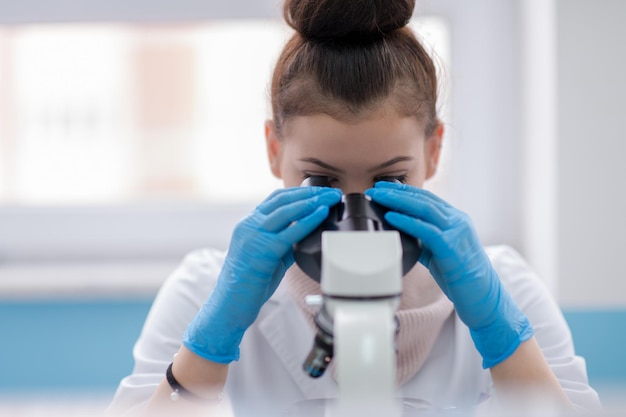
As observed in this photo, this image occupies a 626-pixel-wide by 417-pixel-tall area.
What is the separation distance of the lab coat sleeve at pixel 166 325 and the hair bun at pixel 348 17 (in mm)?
550

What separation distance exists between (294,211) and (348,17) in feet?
1.47

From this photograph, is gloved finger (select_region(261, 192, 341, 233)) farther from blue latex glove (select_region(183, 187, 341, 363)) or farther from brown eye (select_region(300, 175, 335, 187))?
brown eye (select_region(300, 175, 335, 187))

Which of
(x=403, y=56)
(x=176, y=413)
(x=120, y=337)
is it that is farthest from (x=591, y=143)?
(x=176, y=413)

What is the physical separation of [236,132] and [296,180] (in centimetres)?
104

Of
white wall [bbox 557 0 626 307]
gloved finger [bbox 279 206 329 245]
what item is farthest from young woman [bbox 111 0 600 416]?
white wall [bbox 557 0 626 307]

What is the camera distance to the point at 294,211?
91 centimetres

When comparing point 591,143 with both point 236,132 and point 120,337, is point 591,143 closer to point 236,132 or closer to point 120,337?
point 236,132

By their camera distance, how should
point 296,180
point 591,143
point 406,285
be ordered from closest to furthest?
1. point 296,180
2. point 406,285
3. point 591,143

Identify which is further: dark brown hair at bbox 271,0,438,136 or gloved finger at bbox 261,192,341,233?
dark brown hair at bbox 271,0,438,136

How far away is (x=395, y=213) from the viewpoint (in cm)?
83

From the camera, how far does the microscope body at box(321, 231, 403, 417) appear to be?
55 cm

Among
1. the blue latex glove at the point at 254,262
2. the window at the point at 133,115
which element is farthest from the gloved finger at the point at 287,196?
the window at the point at 133,115

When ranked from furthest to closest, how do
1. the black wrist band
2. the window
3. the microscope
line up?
the window → the black wrist band → the microscope

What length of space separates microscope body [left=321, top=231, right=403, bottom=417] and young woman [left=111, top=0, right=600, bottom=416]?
0.19m
